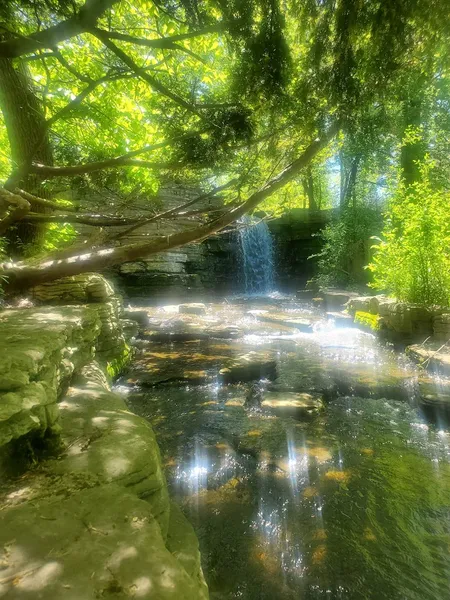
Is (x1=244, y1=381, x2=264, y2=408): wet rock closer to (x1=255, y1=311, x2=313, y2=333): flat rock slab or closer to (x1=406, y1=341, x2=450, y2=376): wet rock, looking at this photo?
(x1=406, y1=341, x2=450, y2=376): wet rock

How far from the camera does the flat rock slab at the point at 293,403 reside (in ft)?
14.7

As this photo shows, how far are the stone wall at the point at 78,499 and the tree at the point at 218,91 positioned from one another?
2095 mm

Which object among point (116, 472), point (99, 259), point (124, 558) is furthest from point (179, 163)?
point (124, 558)

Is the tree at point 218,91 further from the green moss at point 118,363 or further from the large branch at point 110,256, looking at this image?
the green moss at point 118,363

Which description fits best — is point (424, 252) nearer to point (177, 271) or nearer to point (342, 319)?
point (342, 319)

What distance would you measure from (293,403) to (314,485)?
1.62 metres

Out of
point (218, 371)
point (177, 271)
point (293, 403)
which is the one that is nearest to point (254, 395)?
point (293, 403)

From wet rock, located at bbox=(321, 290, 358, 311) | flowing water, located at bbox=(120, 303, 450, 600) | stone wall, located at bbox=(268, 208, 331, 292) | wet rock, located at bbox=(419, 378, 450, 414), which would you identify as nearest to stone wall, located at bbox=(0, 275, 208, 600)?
flowing water, located at bbox=(120, 303, 450, 600)

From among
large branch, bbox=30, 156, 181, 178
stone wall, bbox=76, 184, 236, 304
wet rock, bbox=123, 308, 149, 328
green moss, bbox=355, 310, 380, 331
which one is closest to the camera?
large branch, bbox=30, 156, 181, 178

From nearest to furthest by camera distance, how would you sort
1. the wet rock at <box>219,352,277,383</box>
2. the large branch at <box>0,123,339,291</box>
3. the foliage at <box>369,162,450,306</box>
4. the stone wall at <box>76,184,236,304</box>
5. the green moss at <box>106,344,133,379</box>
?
the large branch at <box>0,123,339,291</box>, the green moss at <box>106,344,133,379</box>, the wet rock at <box>219,352,277,383</box>, the foliage at <box>369,162,450,306</box>, the stone wall at <box>76,184,236,304</box>

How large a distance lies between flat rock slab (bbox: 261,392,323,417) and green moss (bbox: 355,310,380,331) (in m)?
4.71

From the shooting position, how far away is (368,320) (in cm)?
929

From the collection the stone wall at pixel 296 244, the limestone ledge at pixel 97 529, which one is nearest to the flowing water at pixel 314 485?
the limestone ledge at pixel 97 529

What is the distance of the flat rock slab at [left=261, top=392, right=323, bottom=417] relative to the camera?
14.7ft
